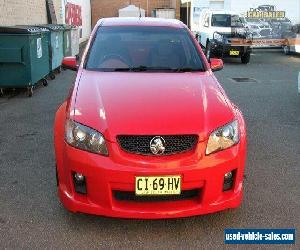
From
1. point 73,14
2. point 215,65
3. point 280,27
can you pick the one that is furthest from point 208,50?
point 215,65

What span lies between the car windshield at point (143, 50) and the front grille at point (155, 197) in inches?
64.9

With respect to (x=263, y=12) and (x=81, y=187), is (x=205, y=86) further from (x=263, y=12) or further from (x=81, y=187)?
(x=263, y=12)

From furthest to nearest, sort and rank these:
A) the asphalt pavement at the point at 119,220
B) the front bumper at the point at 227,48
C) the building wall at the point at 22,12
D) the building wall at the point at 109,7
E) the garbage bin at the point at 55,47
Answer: the building wall at the point at 109,7 < the front bumper at the point at 227,48 < the garbage bin at the point at 55,47 < the building wall at the point at 22,12 < the asphalt pavement at the point at 119,220

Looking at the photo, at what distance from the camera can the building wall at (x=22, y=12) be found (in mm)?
10664

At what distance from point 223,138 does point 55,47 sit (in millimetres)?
9144

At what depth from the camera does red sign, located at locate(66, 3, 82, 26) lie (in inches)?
763

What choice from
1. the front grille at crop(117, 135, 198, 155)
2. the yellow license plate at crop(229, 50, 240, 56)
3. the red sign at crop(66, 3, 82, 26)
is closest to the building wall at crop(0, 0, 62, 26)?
the red sign at crop(66, 3, 82, 26)

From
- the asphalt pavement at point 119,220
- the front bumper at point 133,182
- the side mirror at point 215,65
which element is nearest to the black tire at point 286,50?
the asphalt pavement at point 119,220

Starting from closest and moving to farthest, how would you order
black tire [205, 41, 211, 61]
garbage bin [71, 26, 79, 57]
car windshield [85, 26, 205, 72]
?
car windshield [85, 26, 205, 72] → garbage bin [71, 26, 79, 57] → black tire [205, 41, 211, 61]

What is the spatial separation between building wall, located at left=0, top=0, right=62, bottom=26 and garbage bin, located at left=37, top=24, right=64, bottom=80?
0.83m

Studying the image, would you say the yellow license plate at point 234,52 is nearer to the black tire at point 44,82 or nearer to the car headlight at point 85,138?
the black tire at point 44,82

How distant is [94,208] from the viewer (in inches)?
127

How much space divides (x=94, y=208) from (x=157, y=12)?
2743 centimetres

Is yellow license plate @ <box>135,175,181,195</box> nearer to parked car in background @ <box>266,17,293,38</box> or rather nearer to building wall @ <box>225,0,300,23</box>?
parked car in background @ <box>266,17,293,38</box>
